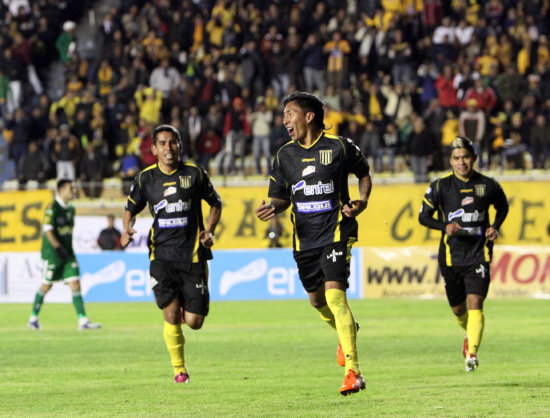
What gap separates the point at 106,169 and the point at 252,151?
3.65 meters

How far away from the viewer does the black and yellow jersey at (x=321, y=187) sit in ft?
30.3

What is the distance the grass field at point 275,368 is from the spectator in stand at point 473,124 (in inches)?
229

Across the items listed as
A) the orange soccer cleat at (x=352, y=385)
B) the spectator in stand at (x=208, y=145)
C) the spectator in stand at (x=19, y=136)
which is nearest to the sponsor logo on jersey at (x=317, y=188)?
the orange soccer cleat at (x=352, y=385)

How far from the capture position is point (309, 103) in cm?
927

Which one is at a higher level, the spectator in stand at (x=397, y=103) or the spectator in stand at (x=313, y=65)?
the spectator in stand at (x=313, y=65)

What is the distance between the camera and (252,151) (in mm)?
28125

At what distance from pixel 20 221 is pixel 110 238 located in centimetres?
239

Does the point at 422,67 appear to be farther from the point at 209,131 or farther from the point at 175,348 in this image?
the point at 175,348

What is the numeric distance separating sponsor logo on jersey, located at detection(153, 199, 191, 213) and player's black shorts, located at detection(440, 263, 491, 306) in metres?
2.92

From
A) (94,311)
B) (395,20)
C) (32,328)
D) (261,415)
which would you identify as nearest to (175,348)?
(261,415)

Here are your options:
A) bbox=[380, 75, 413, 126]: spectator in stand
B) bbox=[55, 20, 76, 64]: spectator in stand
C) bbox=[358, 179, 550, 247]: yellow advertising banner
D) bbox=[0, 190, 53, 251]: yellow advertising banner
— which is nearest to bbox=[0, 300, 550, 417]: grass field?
bbox=[358, 179, 550, 247]: yellow advertising banner

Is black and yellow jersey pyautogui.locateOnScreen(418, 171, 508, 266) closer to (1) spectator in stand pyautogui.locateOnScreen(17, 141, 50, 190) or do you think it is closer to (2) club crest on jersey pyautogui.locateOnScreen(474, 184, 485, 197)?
(2) club crest on jersey pyautogui.locateOnScreen(474, 184, 485, 197)

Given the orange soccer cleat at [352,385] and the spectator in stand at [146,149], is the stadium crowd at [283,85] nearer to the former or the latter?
the spectator in stand at [146,149]

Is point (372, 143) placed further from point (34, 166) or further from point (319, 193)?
point (319, 193)
